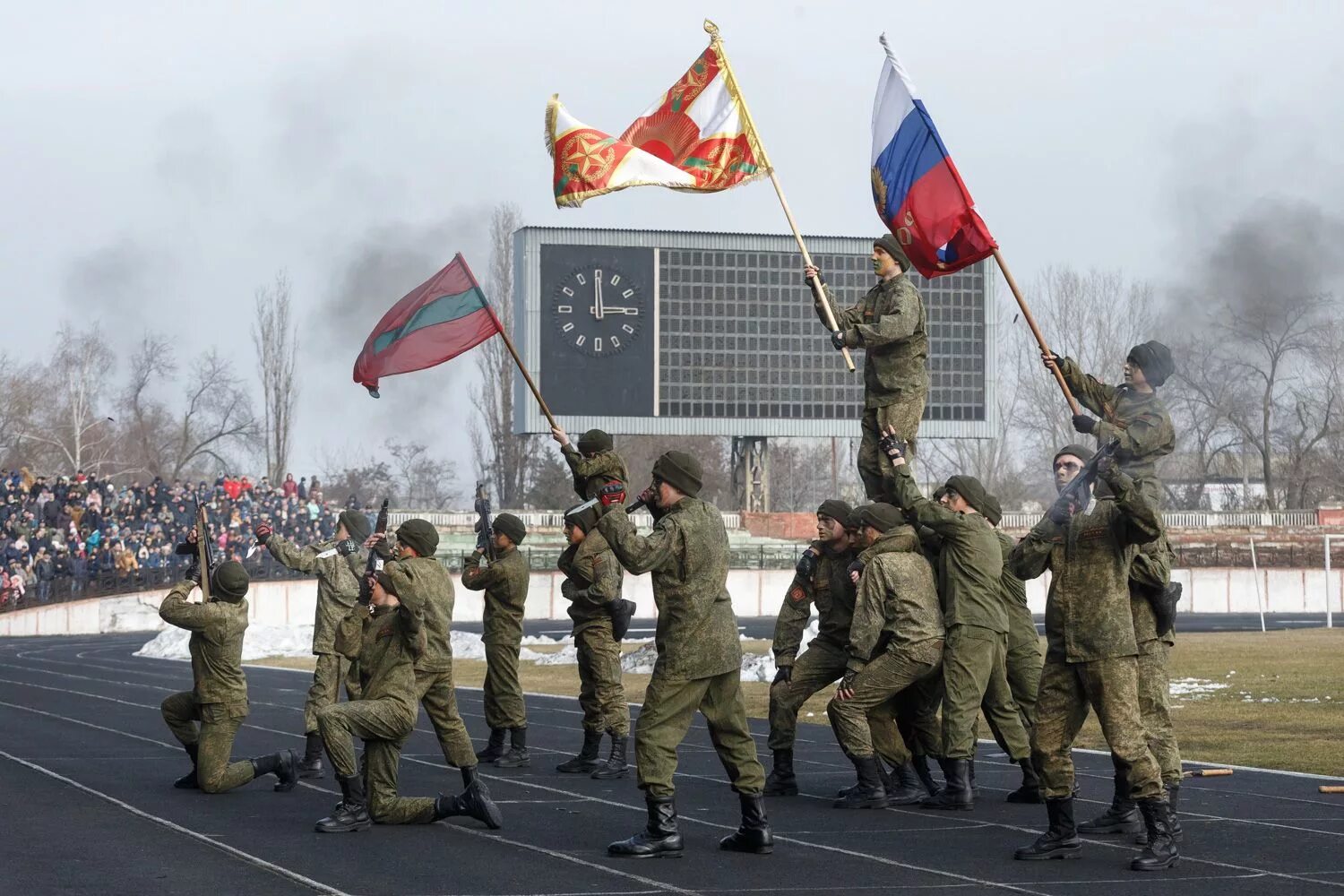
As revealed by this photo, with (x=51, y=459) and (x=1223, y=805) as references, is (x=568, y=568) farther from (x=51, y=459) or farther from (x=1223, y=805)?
(x=51, y=459)

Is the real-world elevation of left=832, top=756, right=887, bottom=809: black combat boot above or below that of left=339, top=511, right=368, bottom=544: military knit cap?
below

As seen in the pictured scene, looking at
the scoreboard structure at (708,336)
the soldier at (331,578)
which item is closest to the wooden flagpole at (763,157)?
the soldier at (331,578)

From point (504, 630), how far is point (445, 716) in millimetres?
2602

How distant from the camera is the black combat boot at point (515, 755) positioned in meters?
13.5

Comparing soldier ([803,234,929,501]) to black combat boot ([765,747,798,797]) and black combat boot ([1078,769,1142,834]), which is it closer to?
black combat boot ([765,747,798,797])

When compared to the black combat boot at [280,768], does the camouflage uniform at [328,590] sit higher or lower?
higher

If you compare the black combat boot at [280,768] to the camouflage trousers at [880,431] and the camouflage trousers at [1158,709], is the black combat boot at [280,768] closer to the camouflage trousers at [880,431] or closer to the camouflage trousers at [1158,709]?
the camouflage trousers at [880,431]

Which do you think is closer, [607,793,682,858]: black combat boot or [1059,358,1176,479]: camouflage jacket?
[607,793,682,858]: black combat boot

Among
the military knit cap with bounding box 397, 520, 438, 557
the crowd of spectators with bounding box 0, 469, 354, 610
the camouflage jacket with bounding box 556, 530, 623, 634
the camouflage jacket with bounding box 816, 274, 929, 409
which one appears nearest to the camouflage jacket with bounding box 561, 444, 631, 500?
the camouflage jacket with bounding box 556, 530, 623, 634

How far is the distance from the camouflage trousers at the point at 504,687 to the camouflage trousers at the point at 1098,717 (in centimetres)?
525

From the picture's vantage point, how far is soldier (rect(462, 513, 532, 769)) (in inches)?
530

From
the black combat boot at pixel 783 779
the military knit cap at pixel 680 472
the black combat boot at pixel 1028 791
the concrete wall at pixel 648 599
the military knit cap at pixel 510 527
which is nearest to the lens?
the military knit cap at pixel 680 472

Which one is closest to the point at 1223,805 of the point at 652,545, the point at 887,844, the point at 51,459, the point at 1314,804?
the point at 1314,804

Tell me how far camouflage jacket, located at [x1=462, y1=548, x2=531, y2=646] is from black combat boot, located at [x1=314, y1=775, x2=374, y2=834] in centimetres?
329
